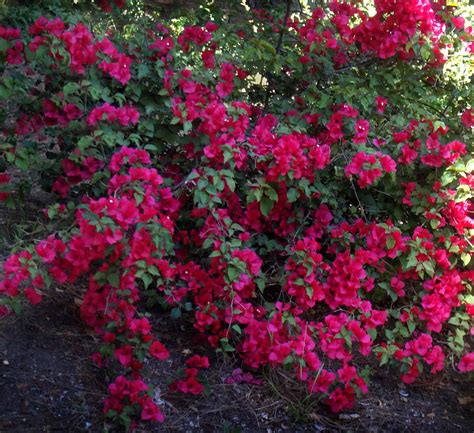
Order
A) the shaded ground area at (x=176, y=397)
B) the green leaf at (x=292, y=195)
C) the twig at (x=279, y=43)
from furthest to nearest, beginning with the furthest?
the twig at (x=279, y=43) → the green leaf at (x=292, y=195) → the shaded ground area at (x=176, y=397)

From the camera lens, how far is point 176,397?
2355 mm

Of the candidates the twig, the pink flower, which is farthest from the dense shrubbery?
the twig

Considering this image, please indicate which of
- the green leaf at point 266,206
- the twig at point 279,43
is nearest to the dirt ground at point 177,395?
the green leaf at point 266,206

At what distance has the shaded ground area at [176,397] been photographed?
2168 millimetres

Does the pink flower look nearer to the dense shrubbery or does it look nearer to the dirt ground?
the dense shrubbery

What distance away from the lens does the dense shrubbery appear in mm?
2248

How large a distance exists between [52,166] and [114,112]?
45 cm

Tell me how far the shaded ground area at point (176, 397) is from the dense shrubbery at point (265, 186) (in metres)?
0.09

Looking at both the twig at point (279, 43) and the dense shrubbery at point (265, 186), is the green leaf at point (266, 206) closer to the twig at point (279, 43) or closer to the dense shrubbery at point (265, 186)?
the dense shrubbery at point (265, 186)

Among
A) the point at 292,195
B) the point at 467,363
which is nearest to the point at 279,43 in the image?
the point at 292,195

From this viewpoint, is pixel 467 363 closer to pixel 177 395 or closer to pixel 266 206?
pixel 266 206

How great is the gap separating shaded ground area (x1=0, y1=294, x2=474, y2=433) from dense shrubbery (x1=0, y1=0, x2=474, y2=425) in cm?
9

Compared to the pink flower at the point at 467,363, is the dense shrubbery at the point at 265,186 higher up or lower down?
higher up

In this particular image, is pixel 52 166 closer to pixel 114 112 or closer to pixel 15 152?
pixel 15 152
